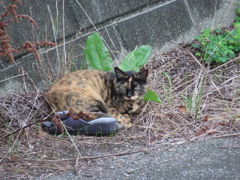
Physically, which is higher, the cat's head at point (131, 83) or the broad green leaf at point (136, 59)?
the broad green leaf at point (136, 59)

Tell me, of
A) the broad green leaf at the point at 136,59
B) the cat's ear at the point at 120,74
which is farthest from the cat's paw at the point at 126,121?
the broad green leaf at the point at 136,59

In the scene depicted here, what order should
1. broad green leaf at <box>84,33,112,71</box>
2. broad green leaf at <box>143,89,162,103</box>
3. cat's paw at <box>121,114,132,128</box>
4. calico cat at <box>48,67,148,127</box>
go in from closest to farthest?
calico cat at <box>48,67,148,127</box> < cat's paw at <box>121,114,132,128</box> < broad green leaf at <box>143,89,162,103</box> < broad green leaf at <box>84,33,112,71</box>

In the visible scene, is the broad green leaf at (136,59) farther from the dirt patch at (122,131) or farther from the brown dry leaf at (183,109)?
the brown dry leaf at (183,109)

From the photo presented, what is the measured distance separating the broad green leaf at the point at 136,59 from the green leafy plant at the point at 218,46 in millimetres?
784

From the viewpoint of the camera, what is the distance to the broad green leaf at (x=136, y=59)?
4137 mm

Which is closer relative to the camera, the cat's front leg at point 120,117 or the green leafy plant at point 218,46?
the cat's front leg at point 120,117

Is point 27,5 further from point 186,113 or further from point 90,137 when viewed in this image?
point 186,113

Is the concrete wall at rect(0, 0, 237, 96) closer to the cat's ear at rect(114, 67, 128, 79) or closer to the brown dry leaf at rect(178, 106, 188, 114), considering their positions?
the cat's ear at rect(114, 67, 128, 79)

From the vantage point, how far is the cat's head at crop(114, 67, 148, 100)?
367cm

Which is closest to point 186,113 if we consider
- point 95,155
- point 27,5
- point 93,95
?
point 93,95

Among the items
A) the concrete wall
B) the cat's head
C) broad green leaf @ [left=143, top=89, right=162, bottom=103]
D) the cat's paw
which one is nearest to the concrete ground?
the cat's paw

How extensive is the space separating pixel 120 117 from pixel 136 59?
824 millimetres

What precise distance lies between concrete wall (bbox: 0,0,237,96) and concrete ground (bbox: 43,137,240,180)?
1.41 meters

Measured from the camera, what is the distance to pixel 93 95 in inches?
138
